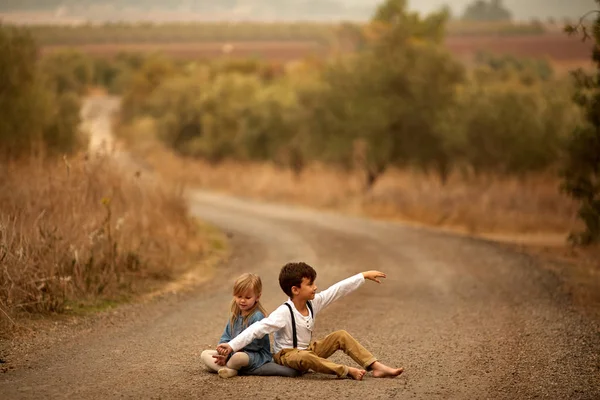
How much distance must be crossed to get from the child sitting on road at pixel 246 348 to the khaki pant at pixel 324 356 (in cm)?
10

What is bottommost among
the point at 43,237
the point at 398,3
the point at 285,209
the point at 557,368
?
the point at 285,209

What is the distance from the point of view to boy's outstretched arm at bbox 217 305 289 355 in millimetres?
7344

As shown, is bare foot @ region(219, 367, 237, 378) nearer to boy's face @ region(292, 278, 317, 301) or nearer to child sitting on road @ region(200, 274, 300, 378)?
child sitting on road @ region(200, 274, 300, 378)

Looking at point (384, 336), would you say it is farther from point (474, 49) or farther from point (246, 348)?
point (474, 49)

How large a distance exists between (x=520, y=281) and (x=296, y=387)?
827 cm

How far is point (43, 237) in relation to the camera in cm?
1109

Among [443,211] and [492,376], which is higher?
[492,376]

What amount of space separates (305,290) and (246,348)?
772 millimetres

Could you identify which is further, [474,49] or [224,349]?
[474,49]

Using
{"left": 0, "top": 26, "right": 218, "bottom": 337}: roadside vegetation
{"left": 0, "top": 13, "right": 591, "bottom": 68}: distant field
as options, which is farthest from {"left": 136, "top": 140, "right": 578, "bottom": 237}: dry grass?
{"left": 0, "top": 13, "right": 591, "bottom": 68}: distant field

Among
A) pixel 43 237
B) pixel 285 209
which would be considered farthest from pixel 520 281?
pixel 285 209

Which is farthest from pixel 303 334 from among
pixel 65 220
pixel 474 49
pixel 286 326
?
pixel 474 49

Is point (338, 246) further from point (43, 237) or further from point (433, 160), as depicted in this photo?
point (433, 160)

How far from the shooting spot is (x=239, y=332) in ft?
25.0
